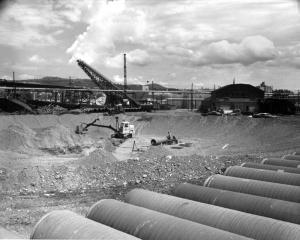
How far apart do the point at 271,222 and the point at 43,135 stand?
103 ft

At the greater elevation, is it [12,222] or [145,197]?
[145,197]

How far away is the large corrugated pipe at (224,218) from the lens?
9.15 metres

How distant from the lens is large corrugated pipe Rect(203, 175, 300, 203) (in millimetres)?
12933

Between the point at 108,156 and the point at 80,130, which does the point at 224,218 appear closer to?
the point at 108,156

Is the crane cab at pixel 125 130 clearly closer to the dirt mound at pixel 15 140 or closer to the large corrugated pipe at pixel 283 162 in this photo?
the dirt mound at pixel 15 140

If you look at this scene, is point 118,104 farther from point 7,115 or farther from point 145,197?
point 145,197

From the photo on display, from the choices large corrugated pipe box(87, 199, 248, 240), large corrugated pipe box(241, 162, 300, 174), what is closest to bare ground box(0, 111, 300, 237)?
large corrugated pipe box(241, 162, 300, 174)

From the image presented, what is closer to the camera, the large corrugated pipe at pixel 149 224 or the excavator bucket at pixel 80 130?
the large corrugated pipe at pixel 149 224

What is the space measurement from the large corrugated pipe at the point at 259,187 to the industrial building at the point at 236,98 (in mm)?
43840

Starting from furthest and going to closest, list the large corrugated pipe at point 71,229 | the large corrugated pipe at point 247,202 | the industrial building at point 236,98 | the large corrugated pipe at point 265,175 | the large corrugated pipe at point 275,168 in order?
1. the industrial building at point 236,98
2. the large corrugated pipe at point 275,168
3. the large corrugated pipe at point 265,175
4. the large corrugated pipe at point 247,202
5. the large corrugated pipe at point 71,229

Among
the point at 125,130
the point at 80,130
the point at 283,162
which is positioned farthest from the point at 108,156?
the point at 80,130

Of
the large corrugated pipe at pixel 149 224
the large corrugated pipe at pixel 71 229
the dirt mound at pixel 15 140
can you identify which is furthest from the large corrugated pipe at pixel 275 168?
the dirt mound at pixel 15 140

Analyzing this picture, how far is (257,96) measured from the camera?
6309cm

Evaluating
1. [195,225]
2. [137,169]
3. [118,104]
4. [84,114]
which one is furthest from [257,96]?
[195,225]
